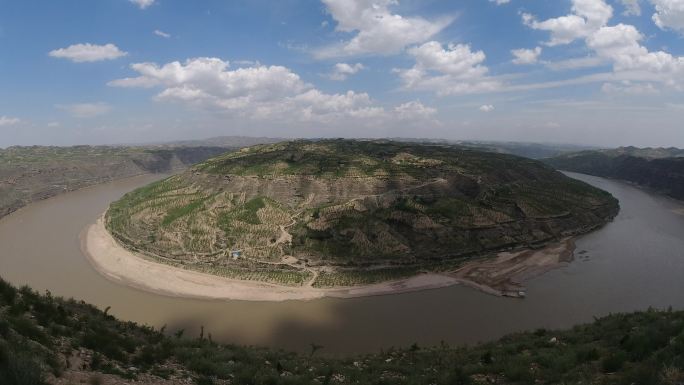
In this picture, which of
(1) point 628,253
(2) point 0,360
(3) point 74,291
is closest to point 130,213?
(3) point 74,291

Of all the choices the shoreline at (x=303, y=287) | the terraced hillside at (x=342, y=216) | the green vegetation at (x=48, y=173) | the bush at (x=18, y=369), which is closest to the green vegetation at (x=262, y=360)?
the bush at (x=18, y=369)

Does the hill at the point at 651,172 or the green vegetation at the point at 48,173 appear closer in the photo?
the green vegetation at the point at 48,173

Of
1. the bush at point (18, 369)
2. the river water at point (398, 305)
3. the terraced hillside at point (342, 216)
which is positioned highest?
the bush at point (18, 369)

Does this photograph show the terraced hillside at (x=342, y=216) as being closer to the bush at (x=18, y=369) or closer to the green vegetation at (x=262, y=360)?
the green vegetation at (x=262, y=360)

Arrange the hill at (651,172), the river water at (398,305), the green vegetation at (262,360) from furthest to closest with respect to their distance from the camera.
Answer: the hill at (651,172)
the river water at (398,305)
the green vegetation at (262,360)

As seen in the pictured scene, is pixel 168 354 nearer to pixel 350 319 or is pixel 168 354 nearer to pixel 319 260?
pixel 350 319

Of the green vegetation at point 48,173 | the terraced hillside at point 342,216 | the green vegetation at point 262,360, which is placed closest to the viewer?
the green vegetation at point 262,360
